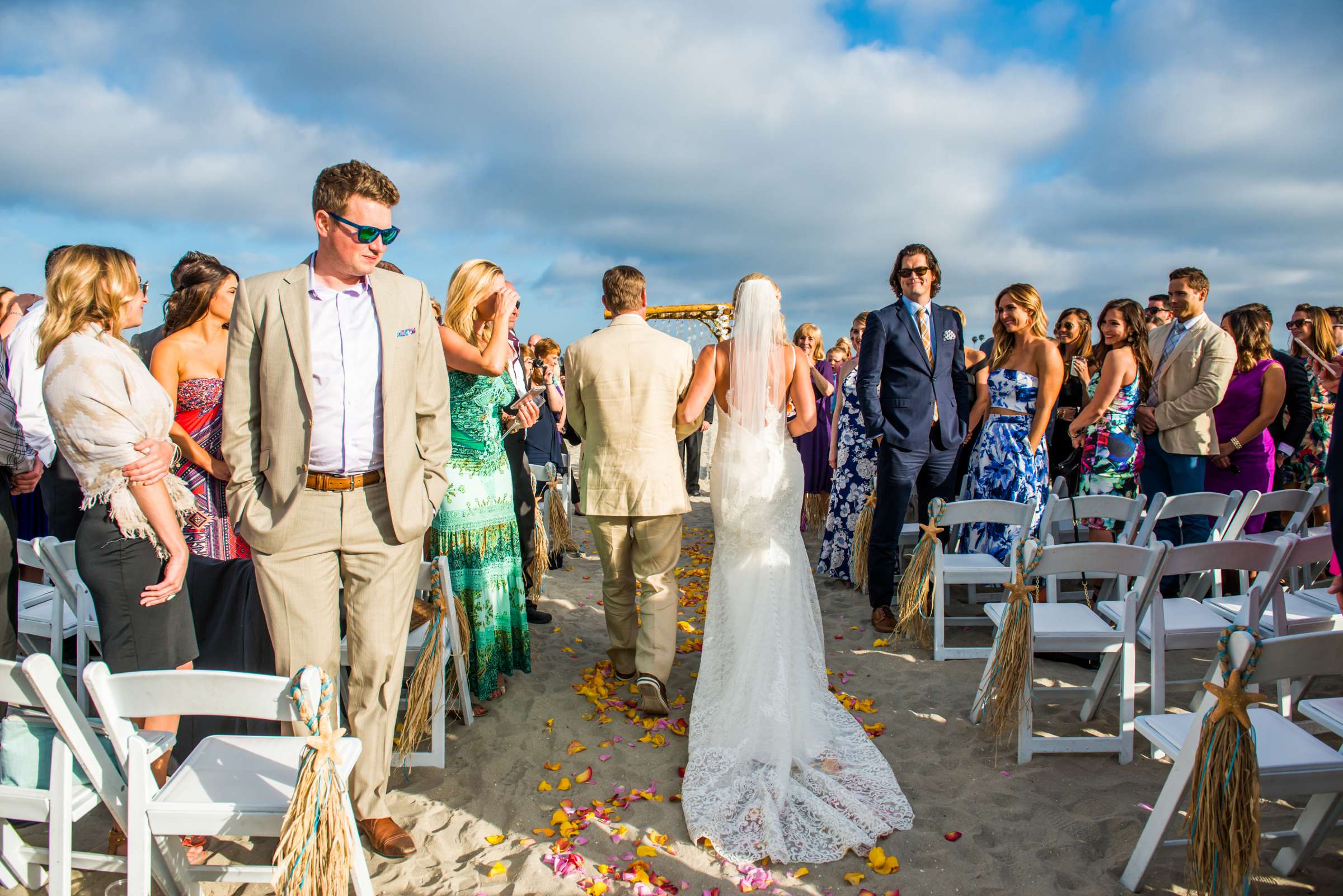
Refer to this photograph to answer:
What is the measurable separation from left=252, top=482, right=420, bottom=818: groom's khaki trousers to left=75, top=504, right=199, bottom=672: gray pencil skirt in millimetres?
490

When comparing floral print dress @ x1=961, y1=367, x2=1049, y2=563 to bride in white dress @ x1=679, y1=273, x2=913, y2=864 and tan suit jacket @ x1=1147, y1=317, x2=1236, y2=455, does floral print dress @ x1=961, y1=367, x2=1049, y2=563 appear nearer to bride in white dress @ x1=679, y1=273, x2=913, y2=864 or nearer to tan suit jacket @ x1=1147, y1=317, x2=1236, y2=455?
tan suit jacket @ x1=1147, y1=317, x2=1236, y2=455

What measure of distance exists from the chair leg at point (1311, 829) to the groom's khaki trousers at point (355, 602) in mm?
3119

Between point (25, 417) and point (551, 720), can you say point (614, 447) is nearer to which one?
point (551, 720)

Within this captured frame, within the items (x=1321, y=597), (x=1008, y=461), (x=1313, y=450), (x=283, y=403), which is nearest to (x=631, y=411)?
(x=283, y=403)

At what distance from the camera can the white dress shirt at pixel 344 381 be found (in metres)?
2.51

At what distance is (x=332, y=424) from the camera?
2514 millimetres

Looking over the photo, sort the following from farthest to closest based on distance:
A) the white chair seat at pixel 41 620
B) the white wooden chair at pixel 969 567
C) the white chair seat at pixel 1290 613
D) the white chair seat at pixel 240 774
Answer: the white wooden chair at pixel 969 567
the white chair seat at pixel 41 620
the white chair seat at pixel 1290 613
the white chair seat at pixel 240 774

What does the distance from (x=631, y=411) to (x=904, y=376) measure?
2.21 metres

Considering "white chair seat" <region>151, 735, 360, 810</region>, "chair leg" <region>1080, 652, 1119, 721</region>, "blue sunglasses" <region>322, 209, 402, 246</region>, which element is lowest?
"chair leg" <region>1080, 652, 1119, 721</region>

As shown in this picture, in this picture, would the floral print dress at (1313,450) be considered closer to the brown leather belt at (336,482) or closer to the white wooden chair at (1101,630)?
the white wooden chair at (1101,630)

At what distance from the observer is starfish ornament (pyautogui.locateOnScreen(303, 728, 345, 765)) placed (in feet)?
6.29

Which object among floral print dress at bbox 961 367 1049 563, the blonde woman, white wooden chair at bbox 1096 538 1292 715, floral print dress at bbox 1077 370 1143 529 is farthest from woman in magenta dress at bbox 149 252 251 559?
floral print dress at bbox 1077 370 1143 529

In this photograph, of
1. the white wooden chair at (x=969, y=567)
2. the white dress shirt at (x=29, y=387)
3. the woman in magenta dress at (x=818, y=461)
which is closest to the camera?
the white dress shirt at (x=29, y=387)

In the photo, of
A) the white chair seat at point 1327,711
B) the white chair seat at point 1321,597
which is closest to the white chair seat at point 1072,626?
the white chair seat at point 1327,711
